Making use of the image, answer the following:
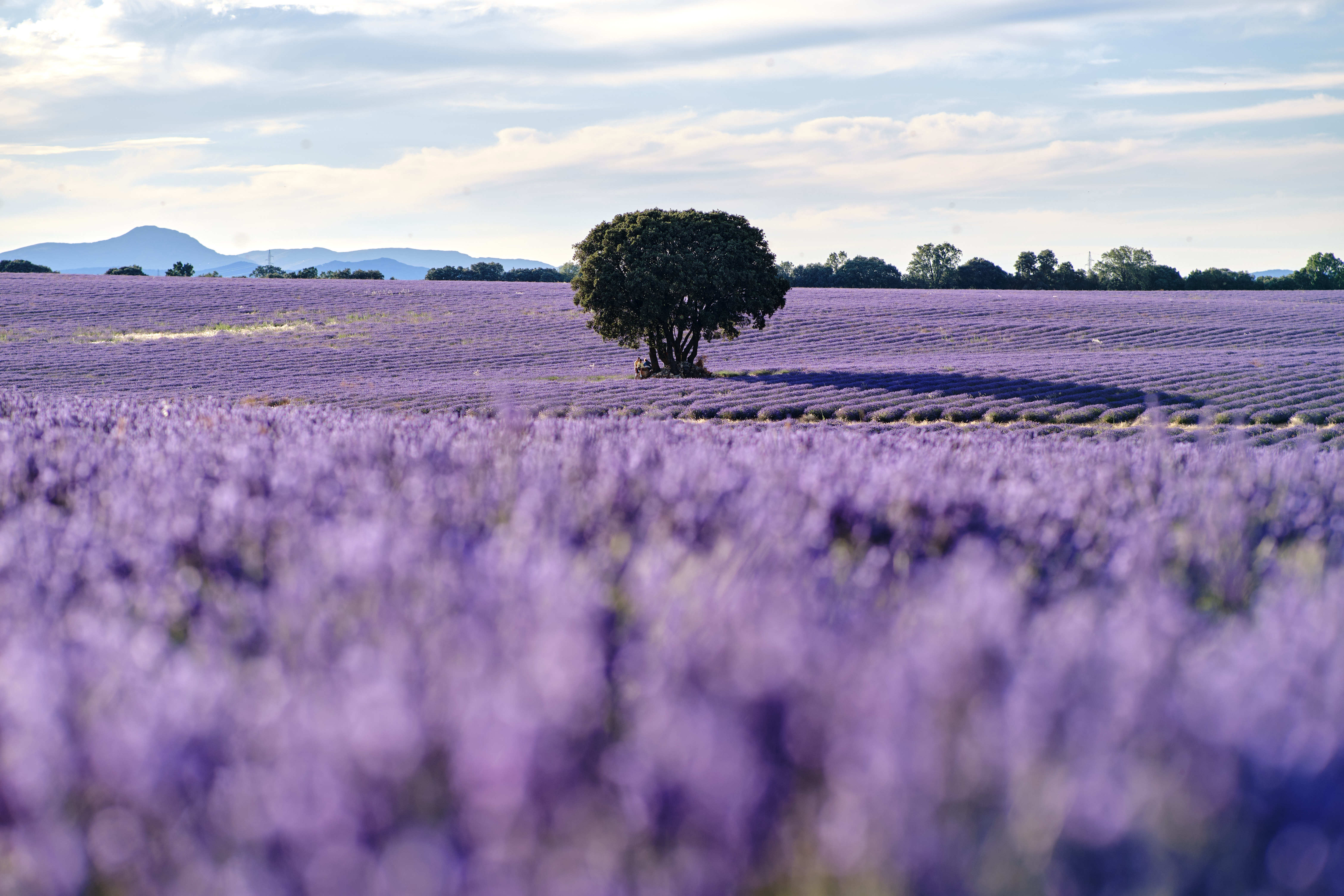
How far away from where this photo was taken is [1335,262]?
3701 inches

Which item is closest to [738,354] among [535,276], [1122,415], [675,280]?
[675,280]

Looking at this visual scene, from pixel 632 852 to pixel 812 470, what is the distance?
2225 mm

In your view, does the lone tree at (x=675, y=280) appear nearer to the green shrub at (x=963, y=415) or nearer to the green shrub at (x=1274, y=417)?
the green shrub at (x=963, y=415)

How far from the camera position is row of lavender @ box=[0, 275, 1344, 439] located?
23469 millimetres

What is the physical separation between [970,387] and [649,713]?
91.1ft

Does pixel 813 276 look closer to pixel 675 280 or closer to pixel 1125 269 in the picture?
pixel 1125 269

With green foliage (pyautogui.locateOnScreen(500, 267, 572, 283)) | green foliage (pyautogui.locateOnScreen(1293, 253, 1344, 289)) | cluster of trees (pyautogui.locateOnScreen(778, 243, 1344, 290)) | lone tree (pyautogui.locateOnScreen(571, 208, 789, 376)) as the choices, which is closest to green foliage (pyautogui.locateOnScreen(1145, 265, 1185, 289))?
cluster of trees (pyautogui.locateOnScreen(778, 243, 1344, 290))

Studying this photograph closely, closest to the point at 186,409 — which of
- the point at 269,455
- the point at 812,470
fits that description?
the point at 269,455

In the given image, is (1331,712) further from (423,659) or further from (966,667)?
(423,659)

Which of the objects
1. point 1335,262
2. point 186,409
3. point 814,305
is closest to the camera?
point 186,409

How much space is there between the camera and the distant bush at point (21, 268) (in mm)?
76188

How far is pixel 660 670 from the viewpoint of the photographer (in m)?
1.30

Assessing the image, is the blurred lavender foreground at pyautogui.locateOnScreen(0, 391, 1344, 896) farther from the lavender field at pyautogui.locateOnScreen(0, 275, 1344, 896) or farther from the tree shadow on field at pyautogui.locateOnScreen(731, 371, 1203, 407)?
the tree shadow on field at pyautogui.locateOnScreen(731, 371, 1203, 407)

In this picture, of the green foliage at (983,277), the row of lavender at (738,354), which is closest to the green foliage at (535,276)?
the row of lavender at (738,354)
